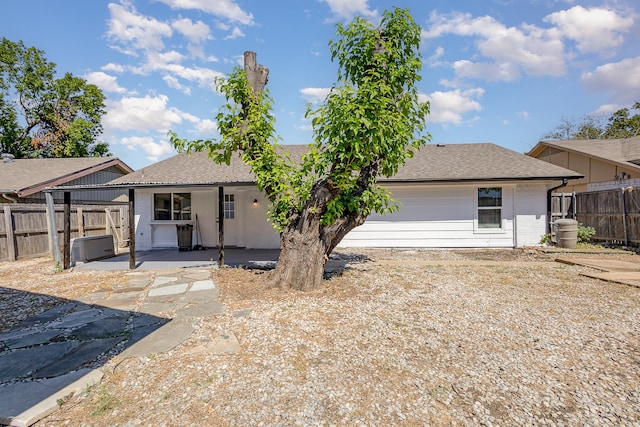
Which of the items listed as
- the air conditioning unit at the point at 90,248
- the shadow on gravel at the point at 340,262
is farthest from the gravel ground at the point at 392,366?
the air conditioning unit at the point at 90,248

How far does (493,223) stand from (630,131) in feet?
105

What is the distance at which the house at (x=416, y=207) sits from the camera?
1012 centimetres

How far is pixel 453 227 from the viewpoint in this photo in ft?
34.0

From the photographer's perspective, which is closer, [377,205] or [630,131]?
[377,205]

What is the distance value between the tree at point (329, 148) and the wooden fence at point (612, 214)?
8360mm

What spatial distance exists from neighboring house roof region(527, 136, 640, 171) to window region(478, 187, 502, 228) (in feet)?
23.2

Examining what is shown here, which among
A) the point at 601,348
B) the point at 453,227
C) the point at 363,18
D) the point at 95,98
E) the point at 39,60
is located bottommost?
the point at 601,348

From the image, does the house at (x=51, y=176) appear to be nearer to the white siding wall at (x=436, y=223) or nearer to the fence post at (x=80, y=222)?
the fence post at (x=80, y=222)

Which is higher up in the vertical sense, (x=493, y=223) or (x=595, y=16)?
(x=595, y=16)

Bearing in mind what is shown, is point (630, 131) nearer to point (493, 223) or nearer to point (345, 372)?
point (493, 223)

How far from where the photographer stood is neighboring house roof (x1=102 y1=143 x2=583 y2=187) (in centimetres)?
978

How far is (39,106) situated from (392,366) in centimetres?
3050

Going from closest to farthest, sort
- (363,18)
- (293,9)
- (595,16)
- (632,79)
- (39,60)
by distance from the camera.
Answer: (363,18) < (293,9) < (595,16) < (39,60) < (632,79)

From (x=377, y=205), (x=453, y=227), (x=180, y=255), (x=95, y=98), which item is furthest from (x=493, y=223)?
(x=95, y=98)
